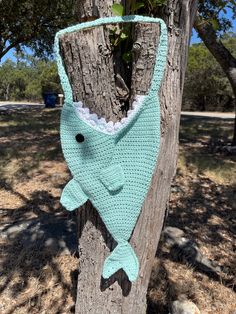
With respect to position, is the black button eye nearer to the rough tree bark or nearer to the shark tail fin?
the rough tree bark

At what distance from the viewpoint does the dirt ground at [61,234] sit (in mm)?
2865

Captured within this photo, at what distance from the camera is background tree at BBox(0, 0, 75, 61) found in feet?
39.2

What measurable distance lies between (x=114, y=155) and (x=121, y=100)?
0.86 feet

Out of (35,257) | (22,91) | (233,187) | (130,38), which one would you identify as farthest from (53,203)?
(22,91)

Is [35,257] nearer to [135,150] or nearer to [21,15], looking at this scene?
[135,150]

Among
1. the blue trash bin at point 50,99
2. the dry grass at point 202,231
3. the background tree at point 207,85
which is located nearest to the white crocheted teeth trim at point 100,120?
the dry grass at point 202,231

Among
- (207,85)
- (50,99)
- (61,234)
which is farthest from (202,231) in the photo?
(207,85)

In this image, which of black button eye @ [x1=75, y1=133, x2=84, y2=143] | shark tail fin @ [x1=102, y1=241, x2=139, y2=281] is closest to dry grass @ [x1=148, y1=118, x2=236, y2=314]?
shark tail fin @ [x1=102, y1=241, x2=139, y2=281]

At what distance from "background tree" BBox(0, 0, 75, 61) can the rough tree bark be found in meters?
9.68

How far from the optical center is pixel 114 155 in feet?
5.30

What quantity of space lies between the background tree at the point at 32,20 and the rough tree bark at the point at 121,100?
9676mm

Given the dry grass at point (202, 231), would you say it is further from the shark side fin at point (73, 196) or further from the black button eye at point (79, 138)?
the black button eye at point (79, 138)

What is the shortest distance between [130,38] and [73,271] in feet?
7.11

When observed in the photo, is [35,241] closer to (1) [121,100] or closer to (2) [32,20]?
(1) [121,100]
